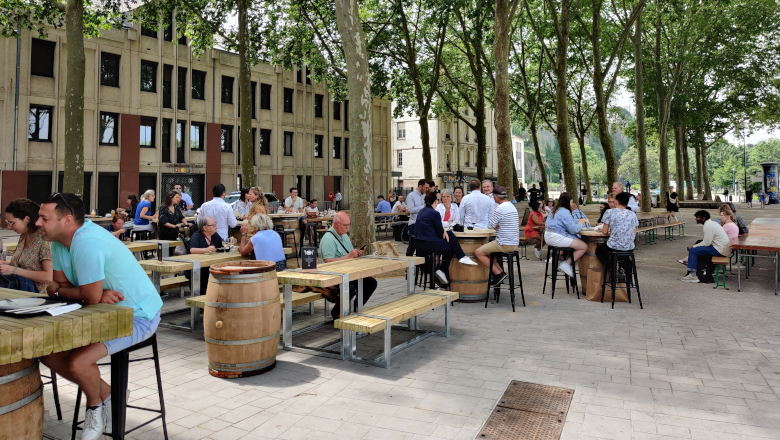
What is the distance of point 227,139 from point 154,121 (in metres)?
4.85

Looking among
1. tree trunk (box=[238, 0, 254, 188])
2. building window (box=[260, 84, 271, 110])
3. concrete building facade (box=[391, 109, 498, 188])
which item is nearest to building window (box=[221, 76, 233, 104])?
building window (box=[260, 84, 271, 110])

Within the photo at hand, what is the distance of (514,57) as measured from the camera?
108ft

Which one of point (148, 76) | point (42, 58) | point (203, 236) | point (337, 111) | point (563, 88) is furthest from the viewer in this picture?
point (337, 111)

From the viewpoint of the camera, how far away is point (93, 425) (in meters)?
3.55

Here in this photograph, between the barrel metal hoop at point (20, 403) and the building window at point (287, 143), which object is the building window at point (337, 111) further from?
the barrel metal hoop at point (20, 403)

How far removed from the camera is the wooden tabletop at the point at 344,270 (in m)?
5.61

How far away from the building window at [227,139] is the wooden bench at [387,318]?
1146 inches

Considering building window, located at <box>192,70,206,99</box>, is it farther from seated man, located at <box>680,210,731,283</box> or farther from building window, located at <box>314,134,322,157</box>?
seated man, located at <box>680,210,731,283</box>

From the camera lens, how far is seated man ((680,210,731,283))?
10.6 metres

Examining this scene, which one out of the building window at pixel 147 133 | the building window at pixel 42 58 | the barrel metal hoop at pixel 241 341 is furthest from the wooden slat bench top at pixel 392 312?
the building window at pixel 147 133

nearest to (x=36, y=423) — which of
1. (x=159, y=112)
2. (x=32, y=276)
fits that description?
(x=32, y=276)

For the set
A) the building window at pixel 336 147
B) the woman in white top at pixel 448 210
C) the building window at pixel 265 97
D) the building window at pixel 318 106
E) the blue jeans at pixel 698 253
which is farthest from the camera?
the building window at pixel 336 147

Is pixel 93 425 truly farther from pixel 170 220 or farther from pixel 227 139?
pixel 227 139

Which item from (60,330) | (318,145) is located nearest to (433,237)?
(60,330)
